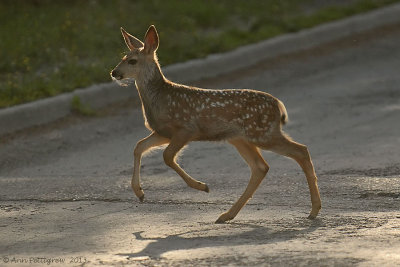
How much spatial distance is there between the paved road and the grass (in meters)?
0.81

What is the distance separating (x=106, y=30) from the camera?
14281 millimetres

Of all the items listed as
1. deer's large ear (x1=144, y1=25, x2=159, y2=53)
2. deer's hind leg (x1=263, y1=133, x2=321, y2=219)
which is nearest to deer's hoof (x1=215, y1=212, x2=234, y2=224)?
deer's hind leg (x1=263, y1=133, x2=321, y2=219)

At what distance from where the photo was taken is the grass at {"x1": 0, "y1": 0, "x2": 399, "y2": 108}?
12.3 meters

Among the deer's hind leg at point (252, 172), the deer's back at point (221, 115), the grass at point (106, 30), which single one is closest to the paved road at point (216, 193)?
the deer's hind leg at point (252, 172)

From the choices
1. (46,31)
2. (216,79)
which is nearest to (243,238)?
(216,79)

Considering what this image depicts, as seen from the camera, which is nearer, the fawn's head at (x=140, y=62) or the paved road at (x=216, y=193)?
the paved road at (x=216, y=193)

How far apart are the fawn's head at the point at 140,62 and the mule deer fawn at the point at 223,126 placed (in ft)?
0.24

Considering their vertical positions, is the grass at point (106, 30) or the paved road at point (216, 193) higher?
the grass at point (106, 30)

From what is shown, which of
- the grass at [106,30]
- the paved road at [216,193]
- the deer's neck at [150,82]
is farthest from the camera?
the grass at [106,30]

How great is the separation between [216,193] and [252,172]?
0.72 metres

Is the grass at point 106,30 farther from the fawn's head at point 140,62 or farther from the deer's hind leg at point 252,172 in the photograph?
the deer's hind leg at point 252,172

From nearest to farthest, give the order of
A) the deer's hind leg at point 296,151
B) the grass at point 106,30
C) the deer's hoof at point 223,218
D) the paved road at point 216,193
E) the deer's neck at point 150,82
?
the paved road at point 216,193, the deer's hoof at point 223,218, the deer's hind leg at point 296,151, the deer's neck at point 150,82, the grass at point 106,30

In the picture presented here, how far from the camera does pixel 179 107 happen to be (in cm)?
790

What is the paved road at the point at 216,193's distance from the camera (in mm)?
6480
